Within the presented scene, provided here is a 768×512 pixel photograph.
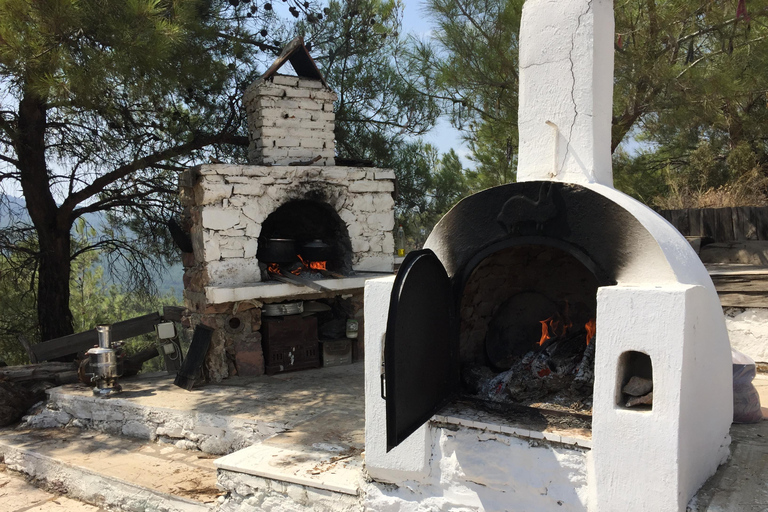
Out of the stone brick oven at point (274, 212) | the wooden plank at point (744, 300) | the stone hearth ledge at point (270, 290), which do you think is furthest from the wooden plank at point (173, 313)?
the wooden plank at point (744, 300)

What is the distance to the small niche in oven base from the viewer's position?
2.58 metres

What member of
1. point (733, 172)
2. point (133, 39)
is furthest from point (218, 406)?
point (733, 172)

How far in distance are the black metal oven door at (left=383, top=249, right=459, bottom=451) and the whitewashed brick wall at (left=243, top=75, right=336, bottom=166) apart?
350cm

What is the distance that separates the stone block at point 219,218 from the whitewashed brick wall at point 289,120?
67 cm

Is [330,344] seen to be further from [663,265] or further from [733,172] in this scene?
[733,172]

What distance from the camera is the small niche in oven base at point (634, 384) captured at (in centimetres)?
258

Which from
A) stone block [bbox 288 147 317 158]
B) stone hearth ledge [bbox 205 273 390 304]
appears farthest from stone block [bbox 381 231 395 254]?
stone block [bbox 288 147 317 158]

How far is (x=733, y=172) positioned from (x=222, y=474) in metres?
7.86

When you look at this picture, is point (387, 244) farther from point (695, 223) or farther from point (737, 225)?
point (737, 225)

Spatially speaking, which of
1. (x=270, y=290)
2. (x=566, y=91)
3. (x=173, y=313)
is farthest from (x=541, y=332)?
(x=173, y=313)

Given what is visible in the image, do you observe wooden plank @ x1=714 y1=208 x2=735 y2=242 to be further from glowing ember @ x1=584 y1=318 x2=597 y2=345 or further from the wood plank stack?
glowing ember @ x1=584 y1=318 x2=597 y2=345

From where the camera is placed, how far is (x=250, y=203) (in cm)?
588

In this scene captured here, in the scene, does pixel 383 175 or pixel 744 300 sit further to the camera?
pixel 383 175

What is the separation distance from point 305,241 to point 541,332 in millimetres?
3572
